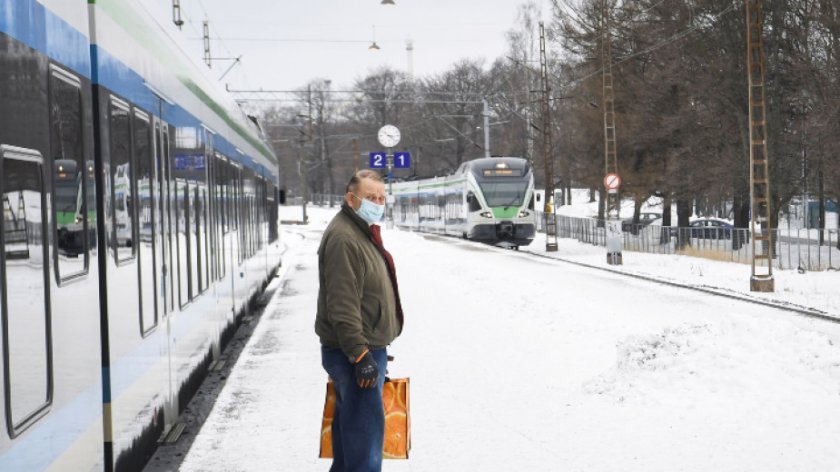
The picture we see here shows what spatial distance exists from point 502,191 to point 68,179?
37115 millimetres

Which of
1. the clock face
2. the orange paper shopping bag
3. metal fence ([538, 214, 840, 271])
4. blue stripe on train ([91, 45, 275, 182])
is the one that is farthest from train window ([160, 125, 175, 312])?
the clock face

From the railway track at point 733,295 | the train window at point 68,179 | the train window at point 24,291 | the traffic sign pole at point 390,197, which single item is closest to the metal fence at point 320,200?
the traffic sign pole at point 390,197

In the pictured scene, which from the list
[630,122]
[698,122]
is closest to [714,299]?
[698,122]

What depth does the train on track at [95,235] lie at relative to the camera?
12.9 ft

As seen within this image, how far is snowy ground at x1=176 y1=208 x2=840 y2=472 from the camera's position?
7.39 metres

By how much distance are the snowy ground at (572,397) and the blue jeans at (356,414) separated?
1.76 meters

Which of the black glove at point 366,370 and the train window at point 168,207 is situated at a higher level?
the train window at point 168,207

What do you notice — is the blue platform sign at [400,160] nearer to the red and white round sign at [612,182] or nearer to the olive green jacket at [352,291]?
the red and white round sign at [612,182]

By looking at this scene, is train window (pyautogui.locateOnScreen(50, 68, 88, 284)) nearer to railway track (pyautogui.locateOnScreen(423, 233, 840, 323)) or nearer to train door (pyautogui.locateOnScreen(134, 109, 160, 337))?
train door (pyautogui.locateOnScreen(134, 109, 160, 337))

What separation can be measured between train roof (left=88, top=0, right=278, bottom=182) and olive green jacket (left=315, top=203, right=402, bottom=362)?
1.40 meters

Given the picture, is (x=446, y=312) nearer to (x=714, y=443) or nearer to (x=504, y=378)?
(x=504, y=378)

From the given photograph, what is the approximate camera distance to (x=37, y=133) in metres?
4.25

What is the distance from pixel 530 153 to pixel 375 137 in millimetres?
26302

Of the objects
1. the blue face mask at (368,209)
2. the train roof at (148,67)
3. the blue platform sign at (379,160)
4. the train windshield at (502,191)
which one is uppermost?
the blue platform sign at (379,160)
